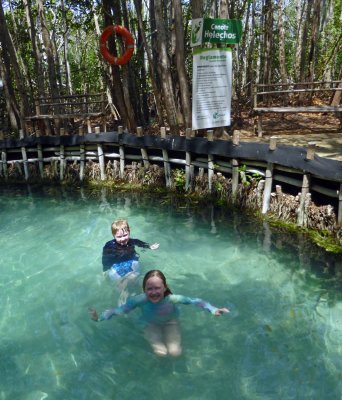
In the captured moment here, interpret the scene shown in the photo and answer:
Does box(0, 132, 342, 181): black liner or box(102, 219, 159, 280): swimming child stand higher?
box(0, 132, 342, 181): black liner

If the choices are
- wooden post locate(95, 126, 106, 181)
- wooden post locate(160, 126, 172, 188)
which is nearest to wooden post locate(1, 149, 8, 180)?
wooden post locate(95, 126, 106, 181)

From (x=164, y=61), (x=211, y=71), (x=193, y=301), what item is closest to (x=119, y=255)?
(x=193, y=301)

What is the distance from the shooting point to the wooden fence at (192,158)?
234 inches

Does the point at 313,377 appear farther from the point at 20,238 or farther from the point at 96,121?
the point at 96,121

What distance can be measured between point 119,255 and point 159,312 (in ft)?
4.31

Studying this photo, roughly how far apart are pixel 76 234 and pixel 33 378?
3462 millimetres

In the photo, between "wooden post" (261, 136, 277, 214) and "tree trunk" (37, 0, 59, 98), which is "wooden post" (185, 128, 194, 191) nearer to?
"wooden post" (261, 136, 277, 214)

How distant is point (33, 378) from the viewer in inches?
143

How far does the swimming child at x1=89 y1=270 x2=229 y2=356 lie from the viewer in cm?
366

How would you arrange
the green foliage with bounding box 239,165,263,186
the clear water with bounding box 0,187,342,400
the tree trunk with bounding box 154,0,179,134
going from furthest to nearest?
the tree trunk with bounding box 154,0,179,134
the green foliage with bounding box 239,165,263,186
the clear water with bounding box 0,187,342,400

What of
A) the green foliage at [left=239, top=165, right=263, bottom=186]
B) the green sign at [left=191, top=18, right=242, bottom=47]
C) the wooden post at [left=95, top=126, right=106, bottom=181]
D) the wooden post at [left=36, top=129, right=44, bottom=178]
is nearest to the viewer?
the green foliage at [left=239, top=165, right=263, bottom=186]

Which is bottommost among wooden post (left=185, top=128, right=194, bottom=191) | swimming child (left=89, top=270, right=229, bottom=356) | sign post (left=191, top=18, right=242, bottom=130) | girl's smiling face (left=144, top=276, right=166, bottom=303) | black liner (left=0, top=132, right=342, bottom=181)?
swimming child (left=89, top=270, right=229, bottom=356)

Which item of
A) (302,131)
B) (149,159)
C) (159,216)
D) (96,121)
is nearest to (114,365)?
(159,216)

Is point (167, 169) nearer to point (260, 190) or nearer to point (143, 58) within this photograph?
point (260, 190)
